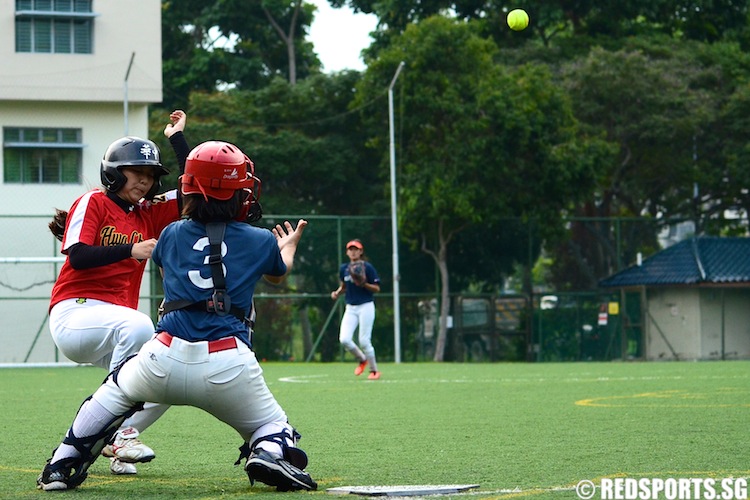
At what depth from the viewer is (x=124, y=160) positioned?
7.72 meters

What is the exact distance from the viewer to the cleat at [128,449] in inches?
291

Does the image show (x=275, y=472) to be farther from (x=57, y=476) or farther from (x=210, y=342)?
(x=57, y=476)

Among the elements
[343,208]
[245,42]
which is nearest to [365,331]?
[343,208]

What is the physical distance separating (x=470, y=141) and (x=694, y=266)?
7464 mm

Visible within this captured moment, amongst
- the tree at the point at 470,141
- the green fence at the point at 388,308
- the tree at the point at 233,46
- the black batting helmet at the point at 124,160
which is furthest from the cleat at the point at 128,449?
the tree at the point at 233,46

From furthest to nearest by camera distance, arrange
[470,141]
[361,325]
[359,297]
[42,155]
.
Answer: [42,155], [470,141], [359,297], [361,325]

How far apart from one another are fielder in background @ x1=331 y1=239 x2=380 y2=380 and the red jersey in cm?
1105

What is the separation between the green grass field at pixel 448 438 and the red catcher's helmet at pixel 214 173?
1564 mm

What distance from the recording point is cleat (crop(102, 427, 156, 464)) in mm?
7379

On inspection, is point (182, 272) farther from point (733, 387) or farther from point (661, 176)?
point (661, 176)

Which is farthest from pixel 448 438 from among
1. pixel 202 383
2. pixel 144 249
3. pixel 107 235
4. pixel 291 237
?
pixel 202 383

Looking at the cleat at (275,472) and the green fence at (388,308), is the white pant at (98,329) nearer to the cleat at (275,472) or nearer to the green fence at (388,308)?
the cleat at (275,472)

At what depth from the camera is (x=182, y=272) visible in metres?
6.45

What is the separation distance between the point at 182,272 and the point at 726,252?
31.3 metres
